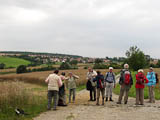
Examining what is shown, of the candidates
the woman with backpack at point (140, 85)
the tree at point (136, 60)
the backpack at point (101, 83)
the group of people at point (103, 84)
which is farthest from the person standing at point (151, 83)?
the tree at point (136, 60)

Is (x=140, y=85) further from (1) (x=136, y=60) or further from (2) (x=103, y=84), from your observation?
(1) (x=136, y=60)

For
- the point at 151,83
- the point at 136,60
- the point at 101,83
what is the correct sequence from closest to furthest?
the point at 101,83 → the point at 151,83 → the point at 136,60

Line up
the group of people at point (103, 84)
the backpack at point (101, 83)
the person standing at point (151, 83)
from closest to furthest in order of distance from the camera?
the group of people at point (103, 84) → the backpack at point (101, 83) → the person standing at point (151, 83)

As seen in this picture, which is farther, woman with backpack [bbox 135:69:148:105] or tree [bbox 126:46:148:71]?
tree [bbox 126:46:148:71]

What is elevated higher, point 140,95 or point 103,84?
point 103,84

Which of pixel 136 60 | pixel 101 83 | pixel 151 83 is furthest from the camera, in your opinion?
pixel 136 60

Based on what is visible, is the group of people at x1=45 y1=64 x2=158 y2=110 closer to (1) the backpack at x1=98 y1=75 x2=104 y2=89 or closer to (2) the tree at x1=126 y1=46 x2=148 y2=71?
(1) the backpack at x1=98 y1=75 x2=104 y2=89

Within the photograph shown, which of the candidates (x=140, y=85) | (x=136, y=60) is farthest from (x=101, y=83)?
(x=136, y=60)

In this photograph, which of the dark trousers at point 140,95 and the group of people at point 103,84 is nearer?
the group of people at point 103,84

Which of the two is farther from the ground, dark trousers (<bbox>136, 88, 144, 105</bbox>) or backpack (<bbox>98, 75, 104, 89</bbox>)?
backpack (<bbox>98, 75, 104, 89</bbox>)

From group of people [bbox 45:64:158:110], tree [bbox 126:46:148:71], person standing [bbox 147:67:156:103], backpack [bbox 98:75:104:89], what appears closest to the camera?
group of people [bbox 45:64:158:110]

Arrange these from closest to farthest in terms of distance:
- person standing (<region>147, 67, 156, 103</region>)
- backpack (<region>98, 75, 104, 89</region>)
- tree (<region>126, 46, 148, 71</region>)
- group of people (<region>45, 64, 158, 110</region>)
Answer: group of people (<region>45, 64, 158, 110</region>) < backpack (<region>98, 75, 104, 89</region>) < person standing (<region>147, 67, 156, 103</region>) < tree (<region>126, 46, 148, 71</region>)

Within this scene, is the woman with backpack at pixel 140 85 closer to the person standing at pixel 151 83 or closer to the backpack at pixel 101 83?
the person standing at pixel 151 83

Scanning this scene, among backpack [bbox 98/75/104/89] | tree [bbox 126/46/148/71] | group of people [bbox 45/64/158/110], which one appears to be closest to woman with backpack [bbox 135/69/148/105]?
group of people [bbox 45/64/158/110]
